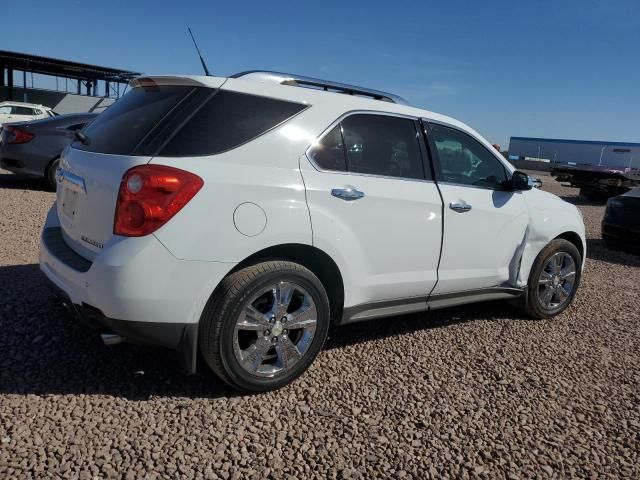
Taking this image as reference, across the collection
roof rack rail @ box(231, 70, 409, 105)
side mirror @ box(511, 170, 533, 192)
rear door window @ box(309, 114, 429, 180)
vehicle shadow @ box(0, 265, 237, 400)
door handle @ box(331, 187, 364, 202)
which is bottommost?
vehicle shadow @ box(0, 265, 237, 400)

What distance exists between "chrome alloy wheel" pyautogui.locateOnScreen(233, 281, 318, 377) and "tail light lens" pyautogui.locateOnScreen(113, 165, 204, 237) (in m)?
0.65

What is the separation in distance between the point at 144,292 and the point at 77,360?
1.04 metres

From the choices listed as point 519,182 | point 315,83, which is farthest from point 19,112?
point 519,182

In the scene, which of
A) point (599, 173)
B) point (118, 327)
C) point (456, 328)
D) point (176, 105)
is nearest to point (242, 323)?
point (118, 327)

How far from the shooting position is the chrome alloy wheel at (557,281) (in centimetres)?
465

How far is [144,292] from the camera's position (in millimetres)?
2516

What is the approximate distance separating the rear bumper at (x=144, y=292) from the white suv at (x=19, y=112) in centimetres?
1976

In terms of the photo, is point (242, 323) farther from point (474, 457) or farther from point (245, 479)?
point (474, 457)

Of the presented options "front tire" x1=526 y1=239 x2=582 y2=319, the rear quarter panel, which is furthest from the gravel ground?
the rear quarter panel

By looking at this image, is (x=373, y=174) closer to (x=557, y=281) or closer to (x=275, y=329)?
(x=275, y=329)

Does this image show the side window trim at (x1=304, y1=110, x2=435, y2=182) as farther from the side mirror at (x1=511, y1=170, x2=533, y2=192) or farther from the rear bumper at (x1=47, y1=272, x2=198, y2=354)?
the rear bumper at (x1=47, y1=272, x2=198, y2=354)

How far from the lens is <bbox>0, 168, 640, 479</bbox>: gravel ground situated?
2.41 m

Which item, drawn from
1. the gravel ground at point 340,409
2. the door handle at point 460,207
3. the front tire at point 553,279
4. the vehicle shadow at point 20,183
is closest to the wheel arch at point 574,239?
the front tire at point 553,279

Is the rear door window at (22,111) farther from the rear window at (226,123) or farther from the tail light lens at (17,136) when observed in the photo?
the rear window at (226,123)
